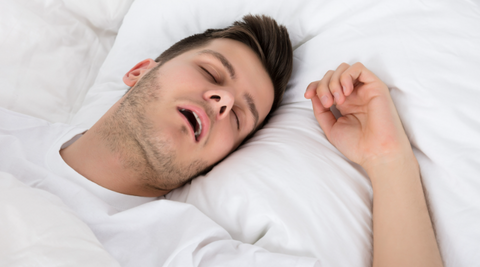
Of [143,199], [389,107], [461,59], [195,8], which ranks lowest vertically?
[143,199]

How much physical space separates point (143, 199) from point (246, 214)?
442 mm

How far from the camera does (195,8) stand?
1.46 metres

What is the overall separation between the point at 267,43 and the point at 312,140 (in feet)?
1.62

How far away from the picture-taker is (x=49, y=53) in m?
1.44

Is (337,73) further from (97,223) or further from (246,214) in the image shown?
(97,223)

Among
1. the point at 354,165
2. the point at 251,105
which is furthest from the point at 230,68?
the point at 354,165

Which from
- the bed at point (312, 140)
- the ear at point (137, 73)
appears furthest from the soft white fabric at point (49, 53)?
the ear at point (137, 73)

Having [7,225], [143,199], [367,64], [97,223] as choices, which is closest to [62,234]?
[7,225]

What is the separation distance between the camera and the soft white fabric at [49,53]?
135 cm

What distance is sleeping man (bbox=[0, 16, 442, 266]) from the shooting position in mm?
780

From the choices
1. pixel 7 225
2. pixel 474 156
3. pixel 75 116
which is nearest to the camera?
pixel 7 225

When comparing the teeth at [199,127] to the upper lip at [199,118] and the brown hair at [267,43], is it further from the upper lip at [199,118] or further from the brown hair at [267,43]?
the brown hair at [267,43]

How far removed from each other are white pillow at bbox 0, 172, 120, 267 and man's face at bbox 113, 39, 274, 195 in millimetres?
334

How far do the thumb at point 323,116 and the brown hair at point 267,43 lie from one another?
235mm
